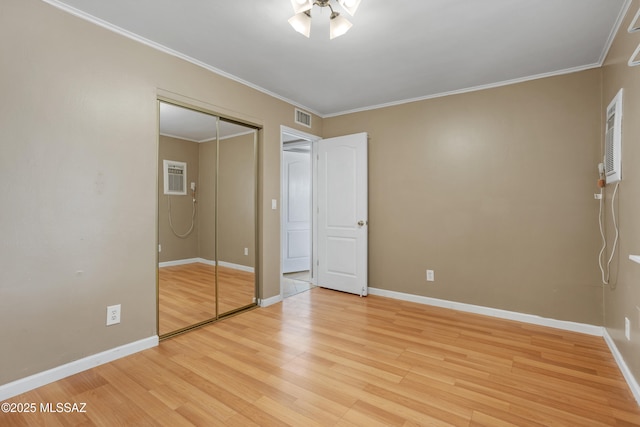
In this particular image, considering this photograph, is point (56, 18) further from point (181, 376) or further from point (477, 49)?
point (477, 49)

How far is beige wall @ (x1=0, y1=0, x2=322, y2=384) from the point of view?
1.86 meters

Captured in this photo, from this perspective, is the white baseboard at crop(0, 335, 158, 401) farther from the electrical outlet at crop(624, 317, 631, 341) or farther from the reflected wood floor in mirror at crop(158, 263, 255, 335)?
the electrical outlet at crop(624, 317, 631, 341)

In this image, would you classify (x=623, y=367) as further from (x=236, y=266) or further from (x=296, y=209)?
(x=296, y=209)

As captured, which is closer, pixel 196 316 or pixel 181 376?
pixel 181 376

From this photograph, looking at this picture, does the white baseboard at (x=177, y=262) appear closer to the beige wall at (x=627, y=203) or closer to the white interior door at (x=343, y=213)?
the white interior door at (x=343, y=213)

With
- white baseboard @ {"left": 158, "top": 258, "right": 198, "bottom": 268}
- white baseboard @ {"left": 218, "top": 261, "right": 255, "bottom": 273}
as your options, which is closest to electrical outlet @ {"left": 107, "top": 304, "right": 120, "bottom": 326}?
white baseboard @ {"left": 158, "top": 258, "right": 198, "bottom": 268}

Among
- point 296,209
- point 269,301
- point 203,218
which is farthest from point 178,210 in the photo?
point 296,209

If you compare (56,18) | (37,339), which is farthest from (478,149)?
(37,339)

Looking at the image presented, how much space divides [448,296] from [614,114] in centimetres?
228

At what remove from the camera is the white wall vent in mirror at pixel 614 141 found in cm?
221

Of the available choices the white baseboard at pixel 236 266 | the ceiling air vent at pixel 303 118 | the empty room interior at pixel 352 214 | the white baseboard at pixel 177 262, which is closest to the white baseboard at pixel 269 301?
the empty room interior at pixel 352 214

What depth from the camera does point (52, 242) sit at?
2.01m

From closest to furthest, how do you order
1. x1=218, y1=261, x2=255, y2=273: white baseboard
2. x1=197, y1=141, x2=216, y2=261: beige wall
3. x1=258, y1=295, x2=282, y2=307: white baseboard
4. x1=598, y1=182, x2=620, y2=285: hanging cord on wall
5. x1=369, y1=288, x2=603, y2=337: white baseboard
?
1. x1=598, y1=182, x2=620, y2=285: hanging cord on wall
2. x1=369, y1=288, x2=603, y2=337: white baseboard
3. x1=197, y1=141, x2=216, y2=261: beige wall
4. x1=218, y1=261, x2=255, y2=273: white baseboard
5. x1=258, y1=295, x2=282, y2=307: white baseboard

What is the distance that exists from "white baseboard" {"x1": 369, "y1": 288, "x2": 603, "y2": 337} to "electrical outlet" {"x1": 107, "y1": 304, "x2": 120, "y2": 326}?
9.54 feet
